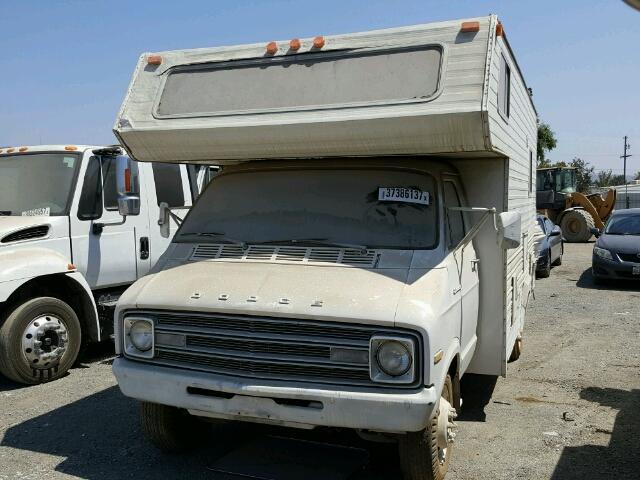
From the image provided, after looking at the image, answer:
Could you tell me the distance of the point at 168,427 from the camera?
179 inches

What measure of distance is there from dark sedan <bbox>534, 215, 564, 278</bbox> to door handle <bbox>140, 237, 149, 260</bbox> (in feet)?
26.7

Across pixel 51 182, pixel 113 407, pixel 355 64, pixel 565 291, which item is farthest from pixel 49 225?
pixel 565 291

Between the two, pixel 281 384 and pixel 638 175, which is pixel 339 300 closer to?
pixel 281 384

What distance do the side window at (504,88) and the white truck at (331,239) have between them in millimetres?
53

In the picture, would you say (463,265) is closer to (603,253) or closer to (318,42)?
(318,42)

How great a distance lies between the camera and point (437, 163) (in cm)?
489

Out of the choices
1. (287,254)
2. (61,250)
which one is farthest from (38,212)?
(287,254)

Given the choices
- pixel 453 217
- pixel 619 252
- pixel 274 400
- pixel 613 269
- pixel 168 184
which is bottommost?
pixel 613 269

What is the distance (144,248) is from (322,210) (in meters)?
3.54

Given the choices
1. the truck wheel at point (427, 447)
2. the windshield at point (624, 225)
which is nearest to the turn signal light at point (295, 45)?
the truck wheel at point (427, 447)

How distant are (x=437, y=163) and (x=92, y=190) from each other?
3.92 meters

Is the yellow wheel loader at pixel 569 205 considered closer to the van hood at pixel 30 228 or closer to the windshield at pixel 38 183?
the windshield at pixel 38 183

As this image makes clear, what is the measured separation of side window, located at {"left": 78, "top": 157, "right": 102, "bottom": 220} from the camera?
6.87 m

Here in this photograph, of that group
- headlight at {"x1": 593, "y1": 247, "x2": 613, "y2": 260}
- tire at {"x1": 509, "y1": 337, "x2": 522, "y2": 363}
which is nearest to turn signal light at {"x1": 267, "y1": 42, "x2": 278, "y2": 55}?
tire at {"x1": 509, "y1": 337, "x2": 522, "y2": 363}
